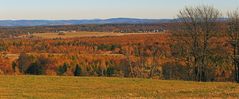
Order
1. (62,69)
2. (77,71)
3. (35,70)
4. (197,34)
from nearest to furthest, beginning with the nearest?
(197,34) → (35,70) → (77,71) → (62,69)

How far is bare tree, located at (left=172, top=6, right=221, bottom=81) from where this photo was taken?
47531 mm

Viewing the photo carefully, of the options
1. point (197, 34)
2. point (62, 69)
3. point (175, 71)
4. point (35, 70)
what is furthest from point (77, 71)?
point (197, 34)

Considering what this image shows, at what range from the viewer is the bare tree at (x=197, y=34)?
156 feet

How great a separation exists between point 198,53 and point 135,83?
13680 millimetres

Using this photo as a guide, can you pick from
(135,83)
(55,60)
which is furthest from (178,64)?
(55,60)

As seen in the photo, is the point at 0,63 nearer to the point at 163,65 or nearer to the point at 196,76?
the point at 163,65

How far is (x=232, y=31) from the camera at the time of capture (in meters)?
48.0

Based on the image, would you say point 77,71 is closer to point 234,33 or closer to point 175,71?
point 175,71

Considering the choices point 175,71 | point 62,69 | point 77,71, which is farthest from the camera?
point 62,69

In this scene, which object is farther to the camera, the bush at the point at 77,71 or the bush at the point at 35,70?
the bush at the point at 77,71

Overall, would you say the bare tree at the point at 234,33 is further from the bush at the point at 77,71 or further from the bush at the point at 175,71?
the bush at the point at 77,71

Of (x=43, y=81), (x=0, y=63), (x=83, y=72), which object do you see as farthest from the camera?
(x=0, y=63)

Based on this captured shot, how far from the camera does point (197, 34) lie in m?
47.5

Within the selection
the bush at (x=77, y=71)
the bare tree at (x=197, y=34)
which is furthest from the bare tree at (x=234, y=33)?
the bush at (x=77, y=71)
